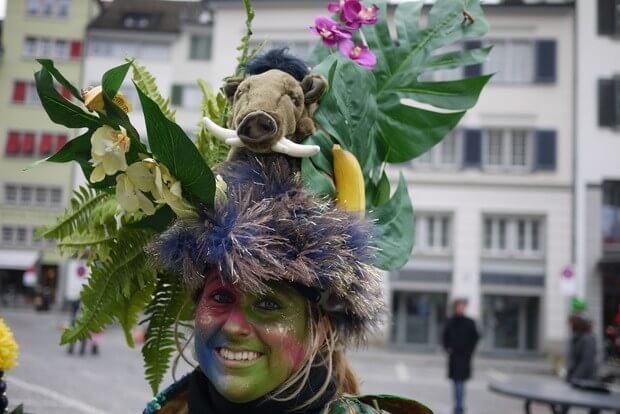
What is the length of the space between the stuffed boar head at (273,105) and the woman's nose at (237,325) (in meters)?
0.45

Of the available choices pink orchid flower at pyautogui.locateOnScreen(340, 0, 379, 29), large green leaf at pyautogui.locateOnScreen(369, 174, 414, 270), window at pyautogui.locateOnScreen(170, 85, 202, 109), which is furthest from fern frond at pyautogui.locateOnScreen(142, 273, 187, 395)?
window at pyautogui.locateOnScreen(170, 85, 202, 109)

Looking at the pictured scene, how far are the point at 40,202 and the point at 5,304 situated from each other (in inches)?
139

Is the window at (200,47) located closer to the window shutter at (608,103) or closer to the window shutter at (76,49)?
the window shutter at (76,49)

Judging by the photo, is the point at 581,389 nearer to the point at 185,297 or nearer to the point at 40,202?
the point at 185,297

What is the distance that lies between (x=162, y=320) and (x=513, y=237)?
18.8 metres

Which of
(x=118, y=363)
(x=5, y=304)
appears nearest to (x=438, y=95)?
(x=118, y=363)

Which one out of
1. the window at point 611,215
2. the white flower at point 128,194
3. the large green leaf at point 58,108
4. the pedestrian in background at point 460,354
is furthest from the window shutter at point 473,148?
the large green leaf at point 58,108

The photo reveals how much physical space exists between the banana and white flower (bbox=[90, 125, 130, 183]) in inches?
23.8

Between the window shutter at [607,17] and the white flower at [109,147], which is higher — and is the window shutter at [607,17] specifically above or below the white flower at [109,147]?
above

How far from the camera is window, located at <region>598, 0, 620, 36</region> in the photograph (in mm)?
19344

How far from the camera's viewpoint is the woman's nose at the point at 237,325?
1810 mm

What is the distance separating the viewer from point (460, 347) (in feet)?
27.2

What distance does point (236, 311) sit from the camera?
1837mm

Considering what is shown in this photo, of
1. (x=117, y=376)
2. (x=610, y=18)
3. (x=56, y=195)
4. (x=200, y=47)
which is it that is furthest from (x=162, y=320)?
(x=200, y=47)
